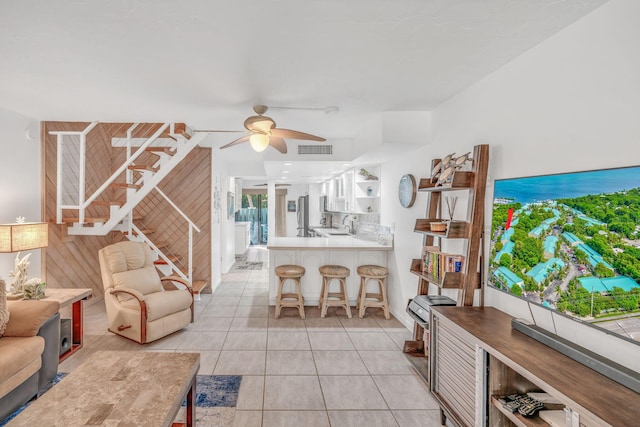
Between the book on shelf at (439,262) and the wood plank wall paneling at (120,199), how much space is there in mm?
3840

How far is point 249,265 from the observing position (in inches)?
310

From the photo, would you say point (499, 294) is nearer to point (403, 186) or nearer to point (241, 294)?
point (403, 186)

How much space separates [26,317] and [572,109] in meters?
3.98

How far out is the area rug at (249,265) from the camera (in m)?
7.53

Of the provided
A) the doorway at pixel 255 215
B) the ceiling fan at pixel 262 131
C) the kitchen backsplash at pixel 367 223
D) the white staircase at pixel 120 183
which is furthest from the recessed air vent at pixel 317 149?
the doorway at pixel 255 215

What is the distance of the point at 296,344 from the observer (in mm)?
3418

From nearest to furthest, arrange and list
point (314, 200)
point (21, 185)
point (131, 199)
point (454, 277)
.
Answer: point (454, 277)
point (21, 185)
point (131, 199)
point (314, 200)

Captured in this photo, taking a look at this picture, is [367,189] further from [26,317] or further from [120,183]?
[26,317]

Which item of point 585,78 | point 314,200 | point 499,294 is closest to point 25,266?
point 499,294

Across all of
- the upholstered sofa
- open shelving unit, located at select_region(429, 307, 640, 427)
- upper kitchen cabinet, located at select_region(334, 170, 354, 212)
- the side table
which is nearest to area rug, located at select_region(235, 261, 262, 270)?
upper kitchen cabinet, located at select_region(334, 170, 354, 212)

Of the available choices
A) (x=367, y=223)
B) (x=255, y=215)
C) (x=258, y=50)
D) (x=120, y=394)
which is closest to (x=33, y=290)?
(x=120, y=394)

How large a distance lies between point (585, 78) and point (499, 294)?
1.46 meters

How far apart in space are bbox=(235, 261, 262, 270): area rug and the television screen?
6254mm

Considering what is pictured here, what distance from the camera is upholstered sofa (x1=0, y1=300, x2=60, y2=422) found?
2.05 meters
